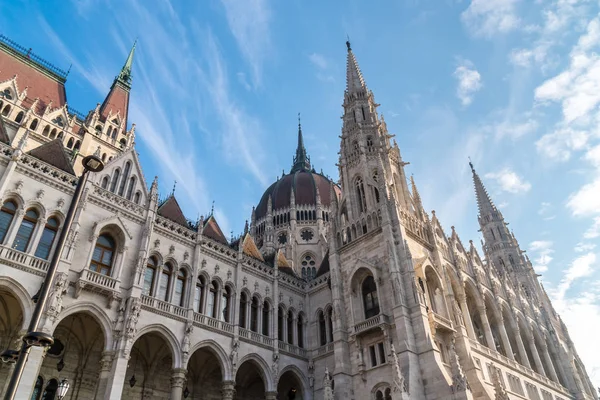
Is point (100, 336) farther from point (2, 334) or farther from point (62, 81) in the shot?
point (62, 81)

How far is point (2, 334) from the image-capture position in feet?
60.0

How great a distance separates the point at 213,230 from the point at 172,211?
332cm

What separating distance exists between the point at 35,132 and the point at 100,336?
1413 centimetres

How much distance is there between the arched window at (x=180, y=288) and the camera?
74.5 ft

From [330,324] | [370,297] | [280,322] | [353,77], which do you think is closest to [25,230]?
[280,322]

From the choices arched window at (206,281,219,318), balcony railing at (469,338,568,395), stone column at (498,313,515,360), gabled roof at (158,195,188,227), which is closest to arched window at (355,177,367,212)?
balcony railing at (469,338,568,395)

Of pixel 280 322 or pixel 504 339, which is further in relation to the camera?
pixel 504 339

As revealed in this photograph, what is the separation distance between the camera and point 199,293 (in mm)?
23969

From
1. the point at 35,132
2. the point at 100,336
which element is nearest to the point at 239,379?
the point at 100,336

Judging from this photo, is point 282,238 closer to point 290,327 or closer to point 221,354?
point 290,327

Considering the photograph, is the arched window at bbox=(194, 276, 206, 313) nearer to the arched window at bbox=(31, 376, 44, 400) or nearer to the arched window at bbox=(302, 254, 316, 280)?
the arched window at bbox=(31, 376, 44, 400)

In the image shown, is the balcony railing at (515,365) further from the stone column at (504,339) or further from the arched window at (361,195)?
the arched window at (361,195)

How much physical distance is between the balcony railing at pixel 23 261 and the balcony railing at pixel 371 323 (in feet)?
51.5

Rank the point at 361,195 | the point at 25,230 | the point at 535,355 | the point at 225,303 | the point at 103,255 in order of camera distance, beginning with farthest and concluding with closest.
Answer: the point at 535,355 → the point at 361,195 → the point at 225,303 → the point at 103,255 → the point at 25,230
